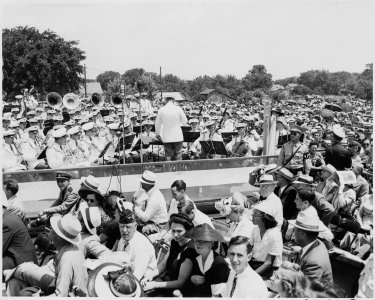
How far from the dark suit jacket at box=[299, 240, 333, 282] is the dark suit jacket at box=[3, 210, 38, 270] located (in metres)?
3.04

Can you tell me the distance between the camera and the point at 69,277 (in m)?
4.12

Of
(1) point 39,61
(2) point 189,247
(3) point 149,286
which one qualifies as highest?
(1) point 39,61

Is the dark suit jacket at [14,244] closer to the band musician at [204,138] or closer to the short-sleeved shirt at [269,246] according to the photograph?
the short-sleeved shirt at [269,246]

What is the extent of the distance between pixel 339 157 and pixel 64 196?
15.6 feet

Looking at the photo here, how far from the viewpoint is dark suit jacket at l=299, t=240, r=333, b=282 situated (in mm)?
4062

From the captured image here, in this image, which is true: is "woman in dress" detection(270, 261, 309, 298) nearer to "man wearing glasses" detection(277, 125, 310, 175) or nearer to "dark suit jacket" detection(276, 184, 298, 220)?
"dark suit jacket" detection(276, 184, 298, 220)

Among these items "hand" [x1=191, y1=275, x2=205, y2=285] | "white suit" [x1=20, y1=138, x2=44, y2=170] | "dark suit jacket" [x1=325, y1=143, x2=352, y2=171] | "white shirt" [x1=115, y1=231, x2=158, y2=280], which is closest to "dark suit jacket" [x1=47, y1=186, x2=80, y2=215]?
"white shirt" [x1=115, y1=231, x2=158, y2=280]

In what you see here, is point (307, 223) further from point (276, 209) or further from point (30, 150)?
point (30, 150)

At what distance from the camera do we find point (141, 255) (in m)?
4.73

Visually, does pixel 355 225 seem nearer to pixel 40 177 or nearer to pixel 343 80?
pixel 40 177

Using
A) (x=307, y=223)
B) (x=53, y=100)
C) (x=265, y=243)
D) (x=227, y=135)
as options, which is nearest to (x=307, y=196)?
(x=265, y=243)

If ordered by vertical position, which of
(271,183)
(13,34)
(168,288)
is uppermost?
(13,34)

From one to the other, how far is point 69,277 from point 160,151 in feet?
25.0

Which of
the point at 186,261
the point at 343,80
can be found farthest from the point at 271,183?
the point at 343,80
